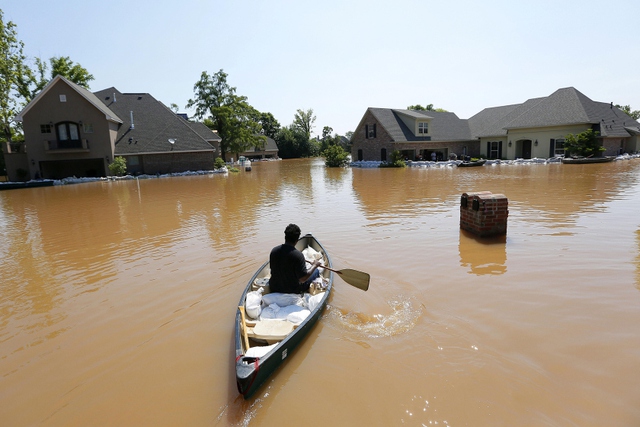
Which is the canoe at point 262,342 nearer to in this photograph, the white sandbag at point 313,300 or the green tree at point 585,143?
the white sandbag at point 313,300

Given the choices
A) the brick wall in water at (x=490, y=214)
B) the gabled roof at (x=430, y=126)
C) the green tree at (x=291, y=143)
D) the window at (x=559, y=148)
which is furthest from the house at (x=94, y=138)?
the green tree at (x=291, y=143)

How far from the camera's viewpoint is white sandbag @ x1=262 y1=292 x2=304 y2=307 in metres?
6.02

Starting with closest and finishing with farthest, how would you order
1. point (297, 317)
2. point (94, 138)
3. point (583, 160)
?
point (297, 317), point (583, 160), point (94, 138)

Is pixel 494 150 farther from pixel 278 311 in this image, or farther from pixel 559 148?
pixel 278 311

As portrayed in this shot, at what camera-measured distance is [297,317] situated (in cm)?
552

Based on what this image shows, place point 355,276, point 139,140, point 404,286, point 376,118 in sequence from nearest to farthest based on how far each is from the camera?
point 355,276, point 404,286, point 139,140, point 376,118

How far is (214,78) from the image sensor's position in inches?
2083

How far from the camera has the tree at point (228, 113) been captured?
50.0 meters

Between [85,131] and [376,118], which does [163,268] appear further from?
[376,118]

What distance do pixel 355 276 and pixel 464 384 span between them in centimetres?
270

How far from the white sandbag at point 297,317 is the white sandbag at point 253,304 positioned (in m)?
0.49

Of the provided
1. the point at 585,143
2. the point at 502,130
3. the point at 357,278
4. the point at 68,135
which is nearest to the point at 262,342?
the point at 357,278

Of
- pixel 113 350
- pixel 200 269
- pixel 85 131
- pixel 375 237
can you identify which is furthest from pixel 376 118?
pixel 113 350

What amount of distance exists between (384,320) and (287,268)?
1.74 meters
